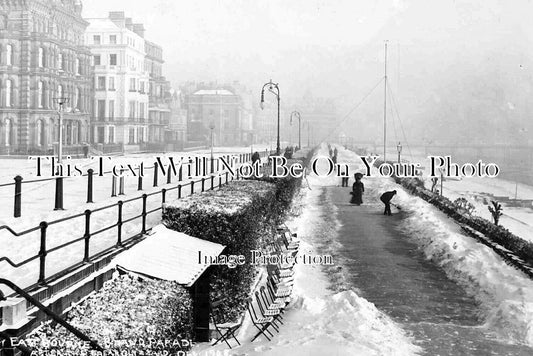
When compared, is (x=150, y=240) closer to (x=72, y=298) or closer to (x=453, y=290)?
(x=72, y=298)

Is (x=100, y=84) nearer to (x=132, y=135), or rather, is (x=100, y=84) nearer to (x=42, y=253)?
(x=132, y=135)

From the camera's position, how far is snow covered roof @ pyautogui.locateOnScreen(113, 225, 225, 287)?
7293 mm

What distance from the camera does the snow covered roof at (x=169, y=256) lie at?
7.29 meters

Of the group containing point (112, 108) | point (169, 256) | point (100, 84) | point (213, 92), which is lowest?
point (169, 256)

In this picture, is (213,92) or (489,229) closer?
(489,229)

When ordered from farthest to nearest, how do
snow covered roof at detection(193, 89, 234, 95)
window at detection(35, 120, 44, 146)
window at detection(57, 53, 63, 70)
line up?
snow covered roof at detection(193, 89, 234, 95), window at detection(57, 53, 63, 70), window at detection(35, 120, 44, 146)

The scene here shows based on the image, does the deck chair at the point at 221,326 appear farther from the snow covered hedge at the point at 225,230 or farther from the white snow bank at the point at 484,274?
the white snow bank at the point at 484,274

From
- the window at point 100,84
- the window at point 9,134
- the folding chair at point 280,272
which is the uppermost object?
the window at point 100,84

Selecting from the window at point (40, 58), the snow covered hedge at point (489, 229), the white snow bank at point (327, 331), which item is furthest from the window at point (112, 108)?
the white snow bank at point (327, 331)

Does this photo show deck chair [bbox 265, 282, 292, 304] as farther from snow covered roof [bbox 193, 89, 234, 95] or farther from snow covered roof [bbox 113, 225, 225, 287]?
snow covered roof [bbox 193, 89, 234, 95]

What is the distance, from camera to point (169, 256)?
309 inches

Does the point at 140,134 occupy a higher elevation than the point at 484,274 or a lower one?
higher

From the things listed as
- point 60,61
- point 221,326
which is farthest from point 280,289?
point 60,61

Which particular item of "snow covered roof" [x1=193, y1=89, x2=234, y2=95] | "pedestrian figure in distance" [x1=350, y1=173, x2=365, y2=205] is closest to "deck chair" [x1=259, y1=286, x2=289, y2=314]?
"pedestrian figure in distance" [x1=350, y1=173, x2=365, y2=205]
